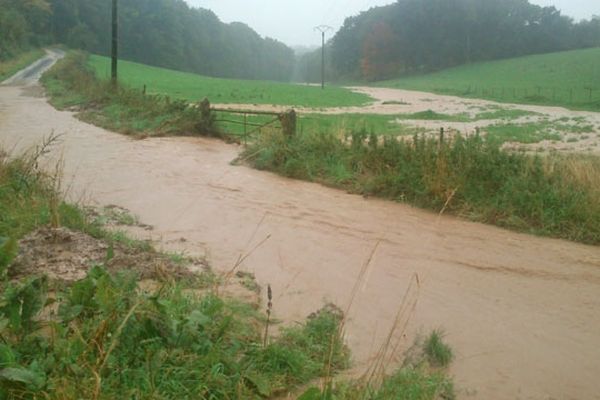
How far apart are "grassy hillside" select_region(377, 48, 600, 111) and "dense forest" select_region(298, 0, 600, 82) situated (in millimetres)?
6827

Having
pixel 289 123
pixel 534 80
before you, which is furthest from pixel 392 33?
pixel 289 123

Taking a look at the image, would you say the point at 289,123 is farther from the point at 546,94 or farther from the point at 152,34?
the point at 152,34

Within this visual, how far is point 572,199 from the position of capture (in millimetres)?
9828

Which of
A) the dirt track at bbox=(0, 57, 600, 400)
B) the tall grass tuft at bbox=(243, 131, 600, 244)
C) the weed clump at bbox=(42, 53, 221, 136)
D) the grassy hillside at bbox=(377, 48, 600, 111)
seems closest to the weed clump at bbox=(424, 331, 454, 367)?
the dirt track at bbox=(0, 57, 600, 400)

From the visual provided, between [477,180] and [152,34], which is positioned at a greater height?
[152,34]

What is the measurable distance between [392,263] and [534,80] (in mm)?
62228

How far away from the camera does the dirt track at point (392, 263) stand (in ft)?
17.7

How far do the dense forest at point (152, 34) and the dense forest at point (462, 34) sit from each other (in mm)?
39573

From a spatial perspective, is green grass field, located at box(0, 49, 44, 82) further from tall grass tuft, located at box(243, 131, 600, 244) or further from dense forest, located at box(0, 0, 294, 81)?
tall grass tuft, located at box(243, 131, 600, 244)

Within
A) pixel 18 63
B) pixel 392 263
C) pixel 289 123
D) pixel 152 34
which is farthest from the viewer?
pixel 152 34

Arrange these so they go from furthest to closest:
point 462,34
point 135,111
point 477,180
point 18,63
Result: point 462,34, point 18,63, point 135,111, point 477,180

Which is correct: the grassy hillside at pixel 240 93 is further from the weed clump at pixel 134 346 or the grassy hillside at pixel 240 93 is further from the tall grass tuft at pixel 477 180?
Answer: the weed clump at pixel 134 346

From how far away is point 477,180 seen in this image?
10.9m

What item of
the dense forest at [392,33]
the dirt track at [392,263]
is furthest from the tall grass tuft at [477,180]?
the dense forest at [392,33]
